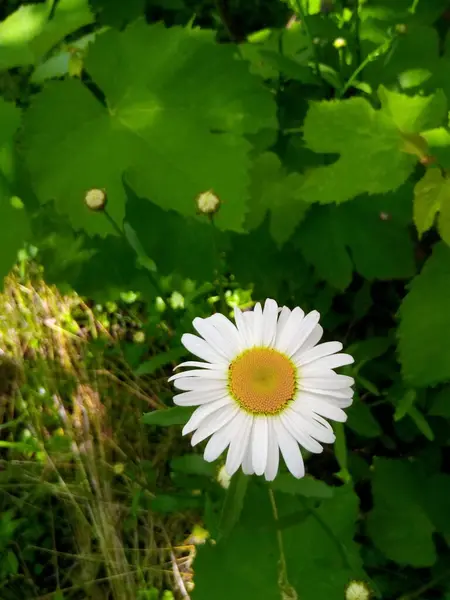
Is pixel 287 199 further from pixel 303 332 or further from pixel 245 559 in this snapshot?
pixel 245 559

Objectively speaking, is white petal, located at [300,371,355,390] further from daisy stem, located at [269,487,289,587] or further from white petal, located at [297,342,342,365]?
daisy stem, located at [269,487,289,587]

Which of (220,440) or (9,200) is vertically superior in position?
(9,200)

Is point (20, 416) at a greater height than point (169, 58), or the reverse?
point (169, 58)

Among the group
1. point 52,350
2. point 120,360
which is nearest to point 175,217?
point 120,360

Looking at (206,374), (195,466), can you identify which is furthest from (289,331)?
(195,466)

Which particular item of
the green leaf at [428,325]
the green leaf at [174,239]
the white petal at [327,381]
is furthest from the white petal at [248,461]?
the green leaf at [174,239]

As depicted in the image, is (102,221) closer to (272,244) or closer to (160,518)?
(272,244)
